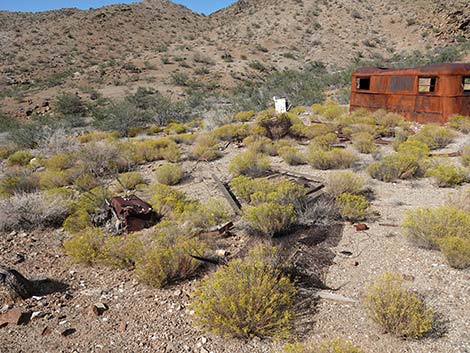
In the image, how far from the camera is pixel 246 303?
3439 millimetres

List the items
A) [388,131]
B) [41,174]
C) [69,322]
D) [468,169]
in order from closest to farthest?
[69,322], [468,169], [41,174], [388,131]

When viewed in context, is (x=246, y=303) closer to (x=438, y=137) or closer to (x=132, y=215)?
(x=132, y=215)

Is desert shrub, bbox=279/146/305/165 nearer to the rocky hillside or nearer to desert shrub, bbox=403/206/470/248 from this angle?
desert shrub, bbox=403/206/470/248

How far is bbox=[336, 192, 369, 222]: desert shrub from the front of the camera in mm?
5645

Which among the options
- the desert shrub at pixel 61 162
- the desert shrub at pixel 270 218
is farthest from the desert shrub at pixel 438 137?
the desert shrub at pixel 61 162

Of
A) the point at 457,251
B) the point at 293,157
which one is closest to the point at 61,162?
the point at 293,157

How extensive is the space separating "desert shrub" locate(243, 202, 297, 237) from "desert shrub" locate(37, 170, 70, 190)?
17.9 ft

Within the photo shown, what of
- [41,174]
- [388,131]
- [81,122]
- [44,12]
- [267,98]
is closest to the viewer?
[41,174]

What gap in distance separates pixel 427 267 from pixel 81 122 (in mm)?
17937

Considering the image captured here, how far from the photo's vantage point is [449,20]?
36.9 m

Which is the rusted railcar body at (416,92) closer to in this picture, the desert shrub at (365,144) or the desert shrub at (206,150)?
the desert shrub at (365,144)

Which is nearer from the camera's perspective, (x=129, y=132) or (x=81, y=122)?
(x=129, y=132)

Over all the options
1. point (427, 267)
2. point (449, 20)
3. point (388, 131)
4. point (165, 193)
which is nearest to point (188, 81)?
point (388, 131)

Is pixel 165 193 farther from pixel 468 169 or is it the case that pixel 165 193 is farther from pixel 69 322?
pixel 468 169
